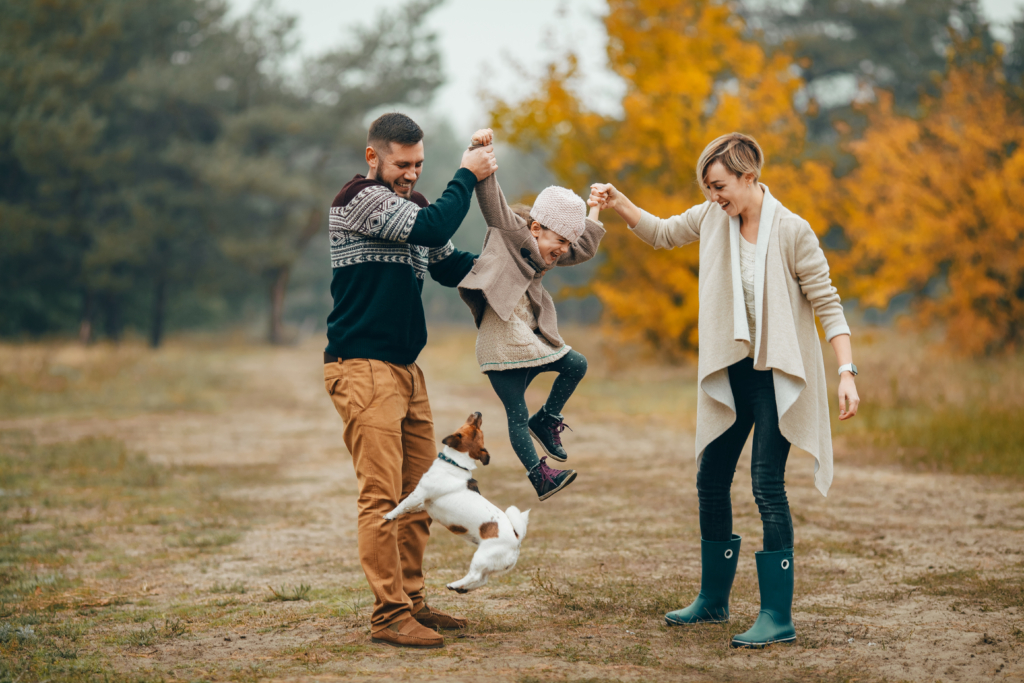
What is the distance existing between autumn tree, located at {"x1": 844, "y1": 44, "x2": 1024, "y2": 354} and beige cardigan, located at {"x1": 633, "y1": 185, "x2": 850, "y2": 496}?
42.3 ft

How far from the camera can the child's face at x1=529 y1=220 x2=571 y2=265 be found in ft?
13.0

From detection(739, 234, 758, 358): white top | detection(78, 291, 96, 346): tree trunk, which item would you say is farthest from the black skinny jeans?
detection(78, 291, 96, 346): tree trunk

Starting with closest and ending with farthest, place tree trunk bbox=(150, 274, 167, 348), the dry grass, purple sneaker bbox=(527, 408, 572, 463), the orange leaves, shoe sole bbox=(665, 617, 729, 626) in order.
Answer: purple sneaker bbox=(527, 408, 572, 463)
shoe sole bbox=(665, 617, 729, 626)
the dry grass
the orange leaves
tree trunk bbox=(150, 274, 167, 348)

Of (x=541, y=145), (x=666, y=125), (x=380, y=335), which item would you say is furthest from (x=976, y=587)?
(x=541, y=145)

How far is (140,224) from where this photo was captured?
27781 millimetres

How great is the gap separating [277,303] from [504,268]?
3272 cm

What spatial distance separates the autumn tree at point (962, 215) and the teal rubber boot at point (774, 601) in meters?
13.1

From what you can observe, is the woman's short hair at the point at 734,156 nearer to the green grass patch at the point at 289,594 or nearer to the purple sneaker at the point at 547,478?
the purple sneaker at the point at 547,478

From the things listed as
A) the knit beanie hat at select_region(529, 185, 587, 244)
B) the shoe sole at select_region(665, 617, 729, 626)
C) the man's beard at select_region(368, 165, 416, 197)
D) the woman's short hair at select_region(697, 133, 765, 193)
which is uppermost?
the woman's short hair at select_region(697, 133, 765, 193)

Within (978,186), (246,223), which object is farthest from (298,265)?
(978,186)

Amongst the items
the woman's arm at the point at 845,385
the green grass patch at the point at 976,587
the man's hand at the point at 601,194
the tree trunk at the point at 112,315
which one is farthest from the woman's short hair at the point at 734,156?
the tree trunk at the point at 112,315

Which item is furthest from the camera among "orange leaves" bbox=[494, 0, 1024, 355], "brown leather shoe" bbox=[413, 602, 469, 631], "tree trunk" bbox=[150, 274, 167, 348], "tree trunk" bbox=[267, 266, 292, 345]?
"tree trunk" bbox=[267, 266, 292, 345]

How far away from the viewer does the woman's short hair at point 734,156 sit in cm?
400

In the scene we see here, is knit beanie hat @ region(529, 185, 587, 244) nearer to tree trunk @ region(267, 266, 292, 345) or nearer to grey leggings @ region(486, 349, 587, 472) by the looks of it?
grey leggings @ region(486, 349, 587, 472)
